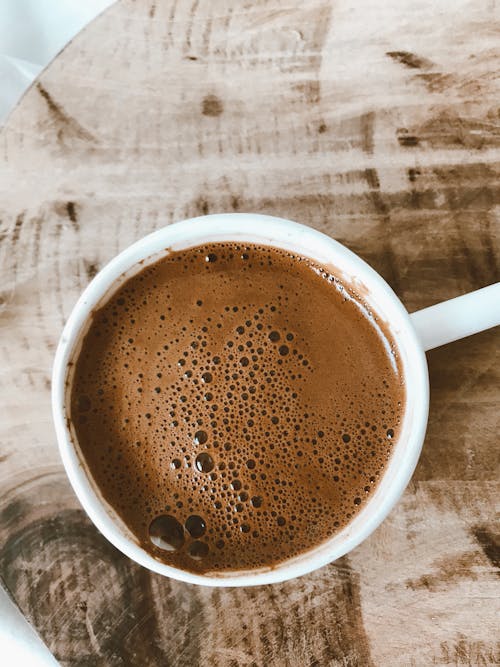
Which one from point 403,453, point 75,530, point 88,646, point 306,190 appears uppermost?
point 306,190

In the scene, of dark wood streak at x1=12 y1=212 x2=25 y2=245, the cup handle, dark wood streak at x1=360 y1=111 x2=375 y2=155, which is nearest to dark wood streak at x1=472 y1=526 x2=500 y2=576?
the cup handle

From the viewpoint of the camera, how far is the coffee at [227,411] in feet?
3.38

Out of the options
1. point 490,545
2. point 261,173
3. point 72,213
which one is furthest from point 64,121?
point 490,545

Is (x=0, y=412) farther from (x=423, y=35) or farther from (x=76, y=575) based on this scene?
(x=423, y=35)

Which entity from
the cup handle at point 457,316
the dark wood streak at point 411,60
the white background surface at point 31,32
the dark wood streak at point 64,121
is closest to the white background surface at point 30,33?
the white background surface at point 31,32

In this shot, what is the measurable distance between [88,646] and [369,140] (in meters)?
1.02

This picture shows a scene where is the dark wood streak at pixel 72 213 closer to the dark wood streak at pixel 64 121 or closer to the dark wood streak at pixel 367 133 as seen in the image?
the dark wood streak at pixel 64 121

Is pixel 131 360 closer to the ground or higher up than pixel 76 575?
higher up

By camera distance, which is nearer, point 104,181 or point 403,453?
point 403,453

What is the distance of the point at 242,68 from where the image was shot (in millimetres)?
1191

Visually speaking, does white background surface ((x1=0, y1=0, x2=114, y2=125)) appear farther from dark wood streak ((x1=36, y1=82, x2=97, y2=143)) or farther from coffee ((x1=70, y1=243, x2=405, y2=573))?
coffee ((x1=70, y1=243, x2=405, y2=573))

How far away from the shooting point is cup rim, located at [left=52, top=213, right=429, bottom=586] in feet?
3.11

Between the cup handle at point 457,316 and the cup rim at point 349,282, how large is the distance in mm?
42

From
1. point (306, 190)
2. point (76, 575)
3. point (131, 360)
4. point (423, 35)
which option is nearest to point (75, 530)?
point (76, 575)
